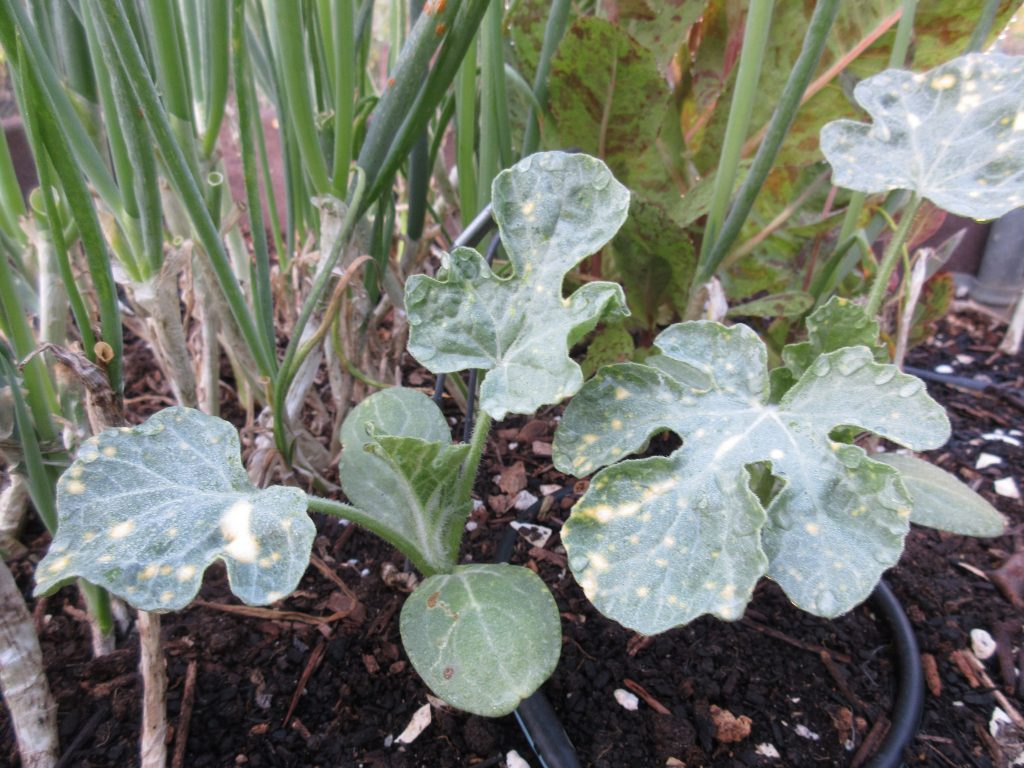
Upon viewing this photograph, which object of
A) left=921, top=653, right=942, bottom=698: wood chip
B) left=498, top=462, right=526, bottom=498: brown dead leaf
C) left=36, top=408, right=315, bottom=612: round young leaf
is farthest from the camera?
left=498, top=462, right=526, bottom=498: brown dead leaf

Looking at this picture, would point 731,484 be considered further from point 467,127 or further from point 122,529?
point 467,127

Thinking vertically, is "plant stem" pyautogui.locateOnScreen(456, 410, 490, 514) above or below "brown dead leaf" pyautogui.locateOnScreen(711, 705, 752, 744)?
above

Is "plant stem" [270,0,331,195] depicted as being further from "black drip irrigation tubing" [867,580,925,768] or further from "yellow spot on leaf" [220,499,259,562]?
"black drip irrigation tubing" [867,580,925,768]

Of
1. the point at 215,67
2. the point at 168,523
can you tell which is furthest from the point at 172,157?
the point at 168,523

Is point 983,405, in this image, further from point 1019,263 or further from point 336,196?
point 336,196

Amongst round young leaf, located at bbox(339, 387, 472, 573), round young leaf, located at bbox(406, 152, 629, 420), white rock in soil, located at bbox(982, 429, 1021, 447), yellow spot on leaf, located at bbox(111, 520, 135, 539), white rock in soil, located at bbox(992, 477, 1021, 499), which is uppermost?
round young leaf, located at bbox(406, 152, 629, 420)

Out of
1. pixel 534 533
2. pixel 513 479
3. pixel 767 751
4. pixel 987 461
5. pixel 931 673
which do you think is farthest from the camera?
pixel 987 461

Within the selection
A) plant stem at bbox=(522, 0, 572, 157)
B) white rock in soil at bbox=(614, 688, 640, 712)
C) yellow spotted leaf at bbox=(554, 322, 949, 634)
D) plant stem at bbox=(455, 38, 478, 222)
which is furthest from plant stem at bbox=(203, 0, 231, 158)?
white rock in soil at bbox=(614, 688, 640, 712)
